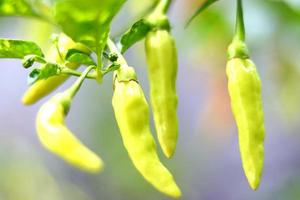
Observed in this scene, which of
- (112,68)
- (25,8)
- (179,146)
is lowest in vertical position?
(179,146)

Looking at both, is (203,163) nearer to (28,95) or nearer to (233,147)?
(233,147)

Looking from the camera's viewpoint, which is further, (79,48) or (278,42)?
(278,42)

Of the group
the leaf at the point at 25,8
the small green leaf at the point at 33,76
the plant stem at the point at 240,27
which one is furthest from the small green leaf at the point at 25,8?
the plant stem at the point at 240,27

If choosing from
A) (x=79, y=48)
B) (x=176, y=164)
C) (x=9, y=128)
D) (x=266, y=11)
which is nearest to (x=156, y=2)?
(x=79, y=48)

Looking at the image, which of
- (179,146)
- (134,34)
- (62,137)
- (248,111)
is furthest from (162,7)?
(179,146)

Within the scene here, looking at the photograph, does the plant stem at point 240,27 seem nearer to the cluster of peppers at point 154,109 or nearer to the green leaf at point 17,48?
the cluster of peppers at point 154,109

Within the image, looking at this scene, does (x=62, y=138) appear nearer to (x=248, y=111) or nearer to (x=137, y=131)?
(x=137, y=131)
